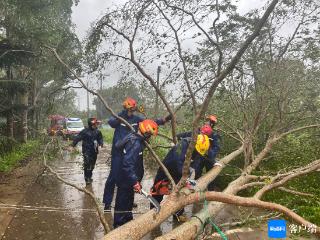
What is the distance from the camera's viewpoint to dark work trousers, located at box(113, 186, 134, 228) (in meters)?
5.39

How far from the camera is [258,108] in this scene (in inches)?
332

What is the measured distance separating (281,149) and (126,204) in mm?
5286

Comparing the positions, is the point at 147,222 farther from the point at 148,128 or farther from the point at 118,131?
the point at 118,131

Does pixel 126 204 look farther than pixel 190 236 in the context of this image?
Yes

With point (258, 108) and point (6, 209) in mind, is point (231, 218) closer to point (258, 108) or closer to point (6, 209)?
point (258, 108)

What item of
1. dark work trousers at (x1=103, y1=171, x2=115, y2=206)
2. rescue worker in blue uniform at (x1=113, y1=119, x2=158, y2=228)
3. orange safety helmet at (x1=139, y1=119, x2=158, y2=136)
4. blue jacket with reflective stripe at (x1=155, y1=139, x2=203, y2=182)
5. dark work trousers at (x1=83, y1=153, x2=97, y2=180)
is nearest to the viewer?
rescue worker in blue uniform at (x1=113, y1=119, x2=158, y2=228)

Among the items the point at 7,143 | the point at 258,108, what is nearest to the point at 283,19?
the point at 258,108

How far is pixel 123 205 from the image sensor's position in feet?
17.9

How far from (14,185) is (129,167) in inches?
218

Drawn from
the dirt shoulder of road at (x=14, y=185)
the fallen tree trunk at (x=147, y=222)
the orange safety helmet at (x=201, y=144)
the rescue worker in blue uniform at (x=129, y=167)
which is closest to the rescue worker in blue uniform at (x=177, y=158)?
the orange safety helmet at (x=201, y=144)

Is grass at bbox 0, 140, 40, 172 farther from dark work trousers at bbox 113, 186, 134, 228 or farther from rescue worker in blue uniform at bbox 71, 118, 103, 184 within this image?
dark work trousers at bbox 113, 186, 134, 228

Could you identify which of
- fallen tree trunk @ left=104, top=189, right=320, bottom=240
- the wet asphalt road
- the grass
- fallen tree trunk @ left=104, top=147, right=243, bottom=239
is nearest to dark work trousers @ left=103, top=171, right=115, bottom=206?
the wet asphalt road

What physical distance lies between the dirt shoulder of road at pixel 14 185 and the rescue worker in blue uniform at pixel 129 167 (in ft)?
6.25

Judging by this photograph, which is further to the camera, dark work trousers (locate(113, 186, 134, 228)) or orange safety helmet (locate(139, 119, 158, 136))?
dark work trousers (locate(113, 186, 134, 228))
